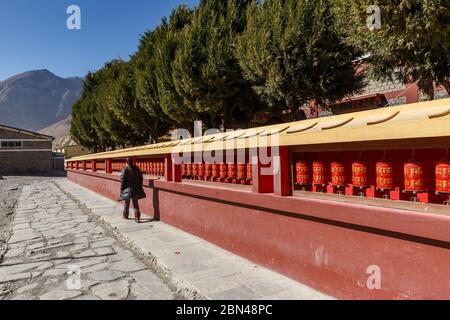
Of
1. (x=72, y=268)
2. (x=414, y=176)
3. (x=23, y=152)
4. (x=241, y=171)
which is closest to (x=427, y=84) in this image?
(x=241, y=171)

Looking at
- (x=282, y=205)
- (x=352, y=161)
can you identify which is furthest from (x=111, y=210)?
(x=352, y=161)

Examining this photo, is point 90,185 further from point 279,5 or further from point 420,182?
point 420,182

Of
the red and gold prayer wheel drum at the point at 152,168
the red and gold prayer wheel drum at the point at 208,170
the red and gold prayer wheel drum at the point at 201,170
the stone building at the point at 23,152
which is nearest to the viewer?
the red and gold prayer wheel drum at the point at 208,170

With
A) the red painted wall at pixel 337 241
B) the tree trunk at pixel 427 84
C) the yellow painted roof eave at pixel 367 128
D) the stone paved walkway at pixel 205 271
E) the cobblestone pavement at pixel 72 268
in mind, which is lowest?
the cobblestone pavement at pixel 72 268

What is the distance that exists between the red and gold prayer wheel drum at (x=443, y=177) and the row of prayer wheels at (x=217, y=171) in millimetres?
3309

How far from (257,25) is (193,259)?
22.4 ft

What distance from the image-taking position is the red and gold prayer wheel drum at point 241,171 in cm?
657

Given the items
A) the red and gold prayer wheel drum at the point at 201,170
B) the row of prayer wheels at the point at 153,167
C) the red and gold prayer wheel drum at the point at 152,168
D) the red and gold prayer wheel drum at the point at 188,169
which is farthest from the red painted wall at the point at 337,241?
the red and gold prayer wheel drum at the point at 152,168

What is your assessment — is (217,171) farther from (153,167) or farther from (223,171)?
(153,167)

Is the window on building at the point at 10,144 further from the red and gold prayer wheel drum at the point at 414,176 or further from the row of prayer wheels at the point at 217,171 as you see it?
the red and gold prayer wheel drum at the point at 414,176

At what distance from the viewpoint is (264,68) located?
380 inches

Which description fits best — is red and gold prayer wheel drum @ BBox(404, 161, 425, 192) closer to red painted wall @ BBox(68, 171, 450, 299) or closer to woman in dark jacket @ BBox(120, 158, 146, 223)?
red painted wall @ BBox(68, 171, 450, 299)

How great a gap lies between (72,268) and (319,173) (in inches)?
168

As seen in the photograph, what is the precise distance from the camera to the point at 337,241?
399 centimetres
